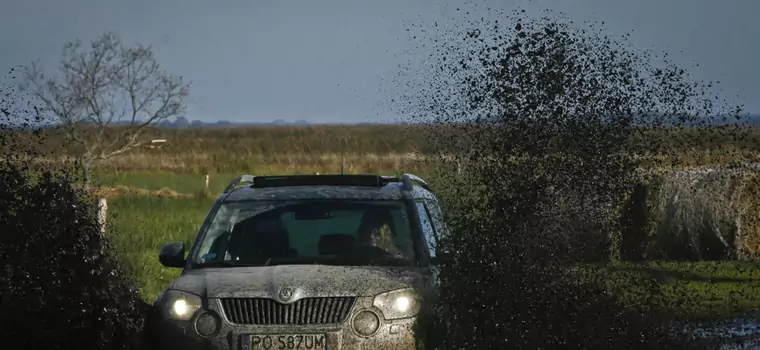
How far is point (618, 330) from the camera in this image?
39.1 feet

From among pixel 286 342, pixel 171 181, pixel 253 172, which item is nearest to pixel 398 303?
pixel 286 342

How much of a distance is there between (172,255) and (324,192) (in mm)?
1216

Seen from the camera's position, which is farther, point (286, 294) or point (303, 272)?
point (303, 272)

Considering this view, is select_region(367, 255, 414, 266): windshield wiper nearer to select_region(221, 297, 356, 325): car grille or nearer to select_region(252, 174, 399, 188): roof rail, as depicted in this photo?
select_region(221, 297, 356, 325): car grille

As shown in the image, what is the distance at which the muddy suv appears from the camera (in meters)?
9.16

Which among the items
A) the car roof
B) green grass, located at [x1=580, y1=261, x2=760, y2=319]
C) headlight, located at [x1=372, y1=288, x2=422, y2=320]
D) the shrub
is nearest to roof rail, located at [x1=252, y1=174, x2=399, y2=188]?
the car roof

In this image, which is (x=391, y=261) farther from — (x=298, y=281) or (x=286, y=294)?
(x=286, y=294)

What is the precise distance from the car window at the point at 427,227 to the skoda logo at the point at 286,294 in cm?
135

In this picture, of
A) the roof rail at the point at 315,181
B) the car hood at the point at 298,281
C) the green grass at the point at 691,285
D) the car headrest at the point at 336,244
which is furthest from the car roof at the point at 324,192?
the green grass at the point at 691,285

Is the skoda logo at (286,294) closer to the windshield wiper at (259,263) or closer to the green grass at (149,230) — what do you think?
the windshield wiper at (259,263)

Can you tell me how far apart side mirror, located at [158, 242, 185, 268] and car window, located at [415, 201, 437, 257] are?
1.74 meters

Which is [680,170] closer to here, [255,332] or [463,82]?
[463,82]

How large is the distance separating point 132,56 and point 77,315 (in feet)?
65.7

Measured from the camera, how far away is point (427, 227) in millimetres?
10516
